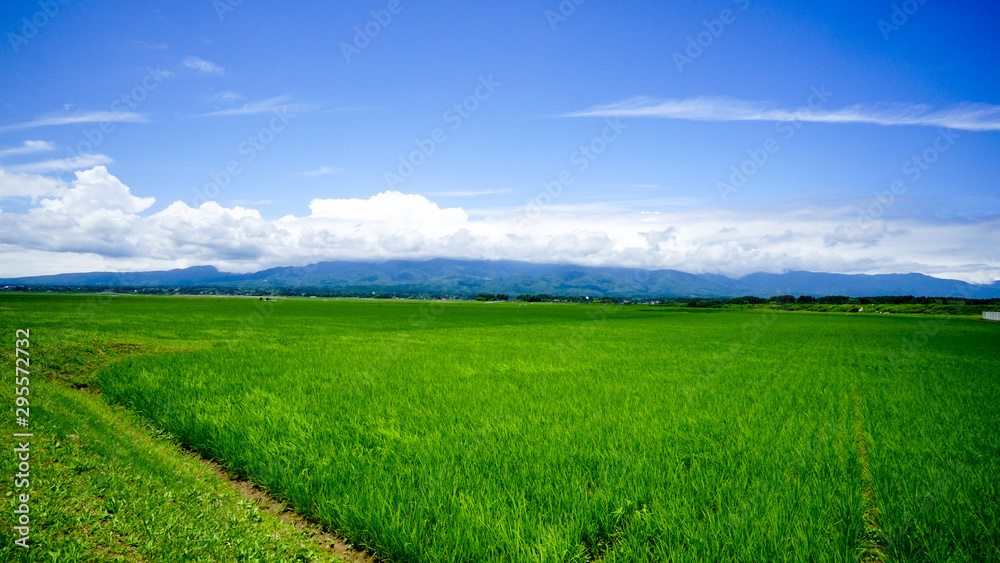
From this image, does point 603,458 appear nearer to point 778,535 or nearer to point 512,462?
point 512,462

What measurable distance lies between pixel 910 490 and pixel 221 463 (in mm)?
9983

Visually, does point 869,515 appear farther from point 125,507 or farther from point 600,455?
point 125,507

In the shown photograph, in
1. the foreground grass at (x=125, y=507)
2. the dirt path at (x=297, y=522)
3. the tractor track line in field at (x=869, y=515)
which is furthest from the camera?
the dirt path at (x=297, y=522)

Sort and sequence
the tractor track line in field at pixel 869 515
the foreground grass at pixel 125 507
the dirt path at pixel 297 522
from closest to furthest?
the foreground grass at pixel 125 507, the tractor track line in field at pixel 869 515, the dirt path at pixel 297 522

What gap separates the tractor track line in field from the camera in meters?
4.44

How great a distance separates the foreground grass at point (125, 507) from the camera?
13.5 feet

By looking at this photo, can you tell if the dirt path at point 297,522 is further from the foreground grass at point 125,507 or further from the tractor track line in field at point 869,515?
the tractor track line in field at point 869,515

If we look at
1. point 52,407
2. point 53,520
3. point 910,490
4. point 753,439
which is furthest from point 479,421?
point 52,407

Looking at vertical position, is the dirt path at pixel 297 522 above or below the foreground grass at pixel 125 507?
below

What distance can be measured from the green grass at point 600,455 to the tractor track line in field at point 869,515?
0.04 m

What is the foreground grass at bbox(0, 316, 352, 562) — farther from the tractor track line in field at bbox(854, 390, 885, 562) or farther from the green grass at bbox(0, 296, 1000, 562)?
the tractor track line in field at bbox(854, 390, 885, 562)

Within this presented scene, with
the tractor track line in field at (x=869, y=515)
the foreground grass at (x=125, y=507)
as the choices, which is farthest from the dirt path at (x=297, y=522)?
the tractor track line in field at (x=869, y=515)

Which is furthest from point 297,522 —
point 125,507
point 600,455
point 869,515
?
point 869,515

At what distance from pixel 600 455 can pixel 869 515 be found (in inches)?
127
